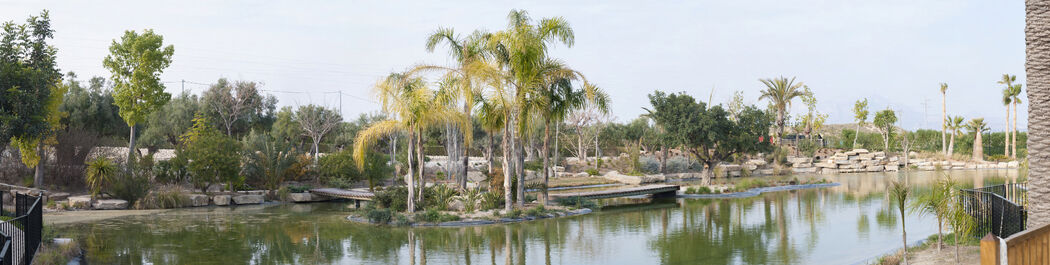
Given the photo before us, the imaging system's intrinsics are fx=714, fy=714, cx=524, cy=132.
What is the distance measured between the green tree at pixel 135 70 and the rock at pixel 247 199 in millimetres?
4841

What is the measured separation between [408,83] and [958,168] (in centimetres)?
3834

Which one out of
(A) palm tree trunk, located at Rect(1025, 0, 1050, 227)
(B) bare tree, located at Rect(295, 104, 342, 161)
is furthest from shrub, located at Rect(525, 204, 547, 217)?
(B) bare tree, located at Rect(295, 104, 342, 161)

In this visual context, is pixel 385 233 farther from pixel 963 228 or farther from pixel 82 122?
pixel 82 122

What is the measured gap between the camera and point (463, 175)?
66.7ft

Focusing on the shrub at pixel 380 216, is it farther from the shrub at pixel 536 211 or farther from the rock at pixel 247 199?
the rock at pixel 247 199

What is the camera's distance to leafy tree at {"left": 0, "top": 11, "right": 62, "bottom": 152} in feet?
46.3

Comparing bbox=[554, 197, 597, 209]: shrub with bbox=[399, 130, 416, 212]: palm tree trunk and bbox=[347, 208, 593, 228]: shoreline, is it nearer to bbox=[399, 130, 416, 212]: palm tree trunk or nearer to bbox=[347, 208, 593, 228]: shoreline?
bbox=[347, 208, 593, 228]: shoreline

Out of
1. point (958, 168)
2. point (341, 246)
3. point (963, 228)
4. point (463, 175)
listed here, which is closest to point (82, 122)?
point (463, 175)

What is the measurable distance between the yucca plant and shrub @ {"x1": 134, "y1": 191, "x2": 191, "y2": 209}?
1.28 m

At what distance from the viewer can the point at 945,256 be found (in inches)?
398

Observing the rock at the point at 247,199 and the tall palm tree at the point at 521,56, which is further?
the rock at the point at 247,199

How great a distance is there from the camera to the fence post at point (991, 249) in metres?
6.16

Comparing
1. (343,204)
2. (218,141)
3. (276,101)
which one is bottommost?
(343,204)

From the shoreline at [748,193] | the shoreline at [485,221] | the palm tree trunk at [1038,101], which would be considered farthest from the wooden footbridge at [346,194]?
the palm tree trunk at [1038,101]
